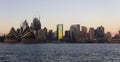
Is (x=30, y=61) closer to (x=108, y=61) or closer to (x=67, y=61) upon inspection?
(x=67, y=61)

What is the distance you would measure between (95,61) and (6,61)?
59.1ft

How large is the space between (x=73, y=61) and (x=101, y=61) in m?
5.73

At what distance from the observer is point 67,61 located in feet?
243

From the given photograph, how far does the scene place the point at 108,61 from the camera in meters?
75.9

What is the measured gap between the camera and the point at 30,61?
7431 centimetres

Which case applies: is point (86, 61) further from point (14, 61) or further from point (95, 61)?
point (14, 61)

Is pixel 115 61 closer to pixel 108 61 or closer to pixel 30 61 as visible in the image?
pixel 108 61

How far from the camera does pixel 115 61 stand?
76062 mm

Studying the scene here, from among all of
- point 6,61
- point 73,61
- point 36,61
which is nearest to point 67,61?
point 73,61

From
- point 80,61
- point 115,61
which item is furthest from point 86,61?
Answer: point 115,61

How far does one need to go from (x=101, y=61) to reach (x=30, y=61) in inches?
570

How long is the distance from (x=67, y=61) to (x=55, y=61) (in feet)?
7.99

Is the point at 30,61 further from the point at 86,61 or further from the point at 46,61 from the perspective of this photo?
the point at 86,61

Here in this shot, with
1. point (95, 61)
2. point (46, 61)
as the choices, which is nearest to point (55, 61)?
point (46, 61)
